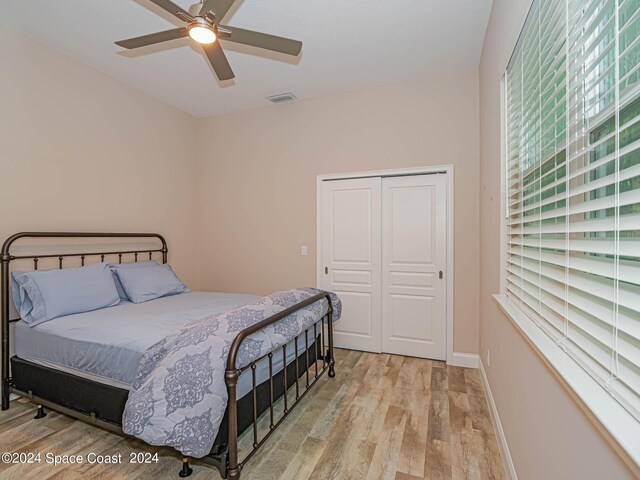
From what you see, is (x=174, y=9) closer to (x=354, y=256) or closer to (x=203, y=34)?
(x=203, y=34)

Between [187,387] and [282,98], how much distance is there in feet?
11.1

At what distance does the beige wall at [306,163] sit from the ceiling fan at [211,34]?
1.74 m

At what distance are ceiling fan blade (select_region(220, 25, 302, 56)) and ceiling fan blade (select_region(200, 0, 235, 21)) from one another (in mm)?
144

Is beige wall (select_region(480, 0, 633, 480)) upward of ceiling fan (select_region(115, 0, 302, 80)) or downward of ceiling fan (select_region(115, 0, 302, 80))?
downward

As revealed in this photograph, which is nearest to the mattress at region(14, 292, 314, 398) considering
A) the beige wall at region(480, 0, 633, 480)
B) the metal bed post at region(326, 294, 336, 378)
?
the metal bed post at region(326, 294, 336, 378)

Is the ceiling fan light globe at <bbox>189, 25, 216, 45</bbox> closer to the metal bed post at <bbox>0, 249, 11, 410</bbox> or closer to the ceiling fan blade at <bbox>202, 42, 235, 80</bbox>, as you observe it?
the ceiling fan blade at <bbox>202, 42, 235, 80</bbox>

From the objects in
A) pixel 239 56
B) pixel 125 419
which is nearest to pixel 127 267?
pixel 125 419

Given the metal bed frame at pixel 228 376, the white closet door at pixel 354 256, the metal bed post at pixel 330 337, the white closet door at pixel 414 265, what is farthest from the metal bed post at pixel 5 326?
the white closet door at pixel 414 265

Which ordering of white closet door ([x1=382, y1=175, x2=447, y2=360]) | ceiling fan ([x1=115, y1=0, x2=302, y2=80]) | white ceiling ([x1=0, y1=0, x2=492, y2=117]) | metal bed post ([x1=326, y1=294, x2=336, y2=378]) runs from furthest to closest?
white closet door ([x1=382, y1=175, x2=447, y2=360])
metal bed post ([x1=326, y1=294, x2=336, y2=378])
white ceiling ([x1=0, y1=0, x2=492, y2=117])
ceiling fan ([x1=115, y1=0, x2=302, y2=80])

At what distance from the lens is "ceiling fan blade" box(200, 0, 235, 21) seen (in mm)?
1722

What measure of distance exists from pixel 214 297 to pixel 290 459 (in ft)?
5.74

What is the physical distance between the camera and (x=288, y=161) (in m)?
4.04

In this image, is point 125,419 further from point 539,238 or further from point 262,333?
point 539,238

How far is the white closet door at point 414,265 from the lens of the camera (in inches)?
135
